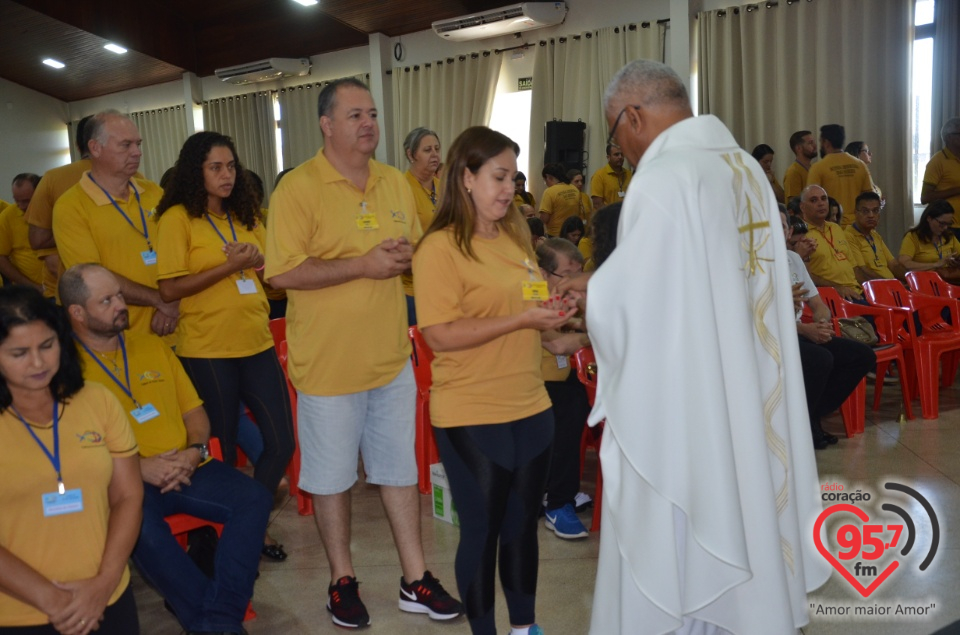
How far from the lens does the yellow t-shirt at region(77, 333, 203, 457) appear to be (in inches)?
105

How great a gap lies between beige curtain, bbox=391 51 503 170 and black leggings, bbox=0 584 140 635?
28.0 ft

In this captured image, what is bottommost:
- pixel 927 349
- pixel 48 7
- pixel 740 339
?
pixel 927 349

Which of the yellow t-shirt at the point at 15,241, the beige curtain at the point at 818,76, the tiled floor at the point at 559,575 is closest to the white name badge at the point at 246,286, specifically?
the tiled floor at the point at 559,575

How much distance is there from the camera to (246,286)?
3160 millimetres

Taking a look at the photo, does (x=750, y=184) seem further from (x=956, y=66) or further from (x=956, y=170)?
(x=956, y=66)

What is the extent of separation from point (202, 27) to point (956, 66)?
31.9 ft

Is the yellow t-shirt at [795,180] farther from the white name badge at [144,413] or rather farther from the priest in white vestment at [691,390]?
the white name badge at [144,413]

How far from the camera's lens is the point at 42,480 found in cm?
204

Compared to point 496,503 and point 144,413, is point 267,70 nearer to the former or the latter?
point 144,413

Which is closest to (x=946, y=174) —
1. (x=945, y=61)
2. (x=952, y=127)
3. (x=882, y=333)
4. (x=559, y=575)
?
(x=952, y=127)

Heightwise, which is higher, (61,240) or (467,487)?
(61,240)

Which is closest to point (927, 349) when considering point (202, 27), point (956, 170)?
point (956, 170)

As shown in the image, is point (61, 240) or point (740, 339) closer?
point (740, 339)

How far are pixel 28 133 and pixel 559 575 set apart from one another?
14.0m
